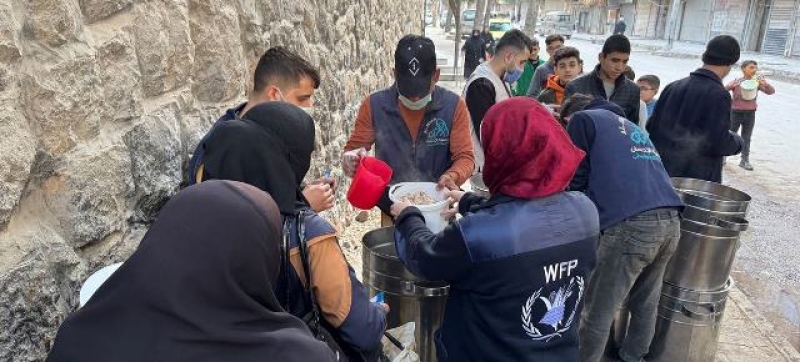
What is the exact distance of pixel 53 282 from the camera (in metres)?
1.51

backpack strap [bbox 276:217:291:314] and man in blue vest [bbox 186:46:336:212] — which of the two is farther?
man in blue vest [bbox 186:46:336:212]

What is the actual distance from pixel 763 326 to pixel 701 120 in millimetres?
1559

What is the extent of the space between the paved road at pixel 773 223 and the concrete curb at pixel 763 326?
170mm

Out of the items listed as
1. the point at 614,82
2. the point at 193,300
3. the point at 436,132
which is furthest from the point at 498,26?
the point at 193,300

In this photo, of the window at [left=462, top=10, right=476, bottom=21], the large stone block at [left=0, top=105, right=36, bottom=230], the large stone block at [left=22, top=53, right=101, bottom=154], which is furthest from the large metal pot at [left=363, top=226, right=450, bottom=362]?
the window at [left=462, top=10, right=476, bottom=21]

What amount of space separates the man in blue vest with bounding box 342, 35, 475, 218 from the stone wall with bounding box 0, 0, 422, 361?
101 centimetres

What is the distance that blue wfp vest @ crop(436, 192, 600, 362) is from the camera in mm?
1812

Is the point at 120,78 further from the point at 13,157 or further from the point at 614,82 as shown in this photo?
the point at 614,82

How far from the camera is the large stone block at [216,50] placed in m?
2.34

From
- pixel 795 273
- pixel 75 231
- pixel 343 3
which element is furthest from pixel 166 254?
pixel 795 273

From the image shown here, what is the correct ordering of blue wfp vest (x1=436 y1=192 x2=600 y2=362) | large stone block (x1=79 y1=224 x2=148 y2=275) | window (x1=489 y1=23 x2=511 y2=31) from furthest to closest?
window (x1=489 y1=23 x2=511 y2=31)
blue wfp vest (x1=436 y1=192 x2=600 y2=362)
large stone block (x1=79 y1=224 x2=148 y2=275)

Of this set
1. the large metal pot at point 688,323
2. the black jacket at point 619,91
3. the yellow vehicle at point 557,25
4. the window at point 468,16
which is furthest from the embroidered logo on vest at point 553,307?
the yellow vehicle at point 557,25

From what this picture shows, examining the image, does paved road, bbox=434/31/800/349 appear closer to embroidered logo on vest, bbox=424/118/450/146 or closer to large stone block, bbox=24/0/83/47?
embroidered logo on vest, bbox=424/118/450/146

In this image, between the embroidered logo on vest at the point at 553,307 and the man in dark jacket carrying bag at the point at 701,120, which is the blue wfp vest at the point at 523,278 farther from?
the man in dark jacket carrying bag at the point at 701,120
